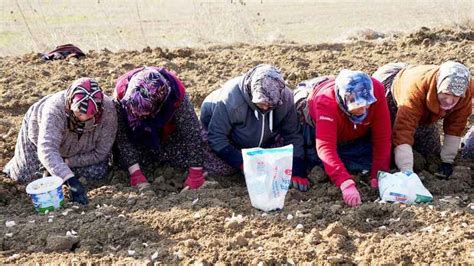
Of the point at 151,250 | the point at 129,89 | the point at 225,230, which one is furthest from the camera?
the point at 129,89

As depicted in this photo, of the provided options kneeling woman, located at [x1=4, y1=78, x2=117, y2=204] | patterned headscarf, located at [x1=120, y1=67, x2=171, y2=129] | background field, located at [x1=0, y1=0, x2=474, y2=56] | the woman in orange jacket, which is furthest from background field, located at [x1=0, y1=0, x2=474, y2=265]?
background field, located at [x1=0, y1=0, x2=474, y2=56]

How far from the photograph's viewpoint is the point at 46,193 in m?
4.03

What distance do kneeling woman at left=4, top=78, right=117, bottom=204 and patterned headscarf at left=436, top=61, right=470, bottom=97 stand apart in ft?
7.50

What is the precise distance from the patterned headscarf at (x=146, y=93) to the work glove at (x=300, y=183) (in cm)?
112

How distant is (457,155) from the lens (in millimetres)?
5164

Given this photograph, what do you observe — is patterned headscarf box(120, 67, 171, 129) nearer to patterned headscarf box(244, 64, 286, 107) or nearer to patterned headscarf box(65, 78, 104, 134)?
patterned headscarf box(65, 78, 104, 134)

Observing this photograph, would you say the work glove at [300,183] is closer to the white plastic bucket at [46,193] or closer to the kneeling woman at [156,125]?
the kneeling woman at [156,125]

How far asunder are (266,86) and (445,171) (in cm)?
162

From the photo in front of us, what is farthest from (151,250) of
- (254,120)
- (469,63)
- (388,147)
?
(469,63)

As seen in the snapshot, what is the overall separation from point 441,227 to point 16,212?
9.24 ft

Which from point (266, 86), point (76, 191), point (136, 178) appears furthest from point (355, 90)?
point (76, 191)

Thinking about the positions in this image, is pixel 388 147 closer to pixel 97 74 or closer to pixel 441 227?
pixel 441 227

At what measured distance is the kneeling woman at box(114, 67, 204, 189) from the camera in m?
4.14

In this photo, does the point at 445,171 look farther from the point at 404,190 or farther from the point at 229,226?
the point at 229,226
